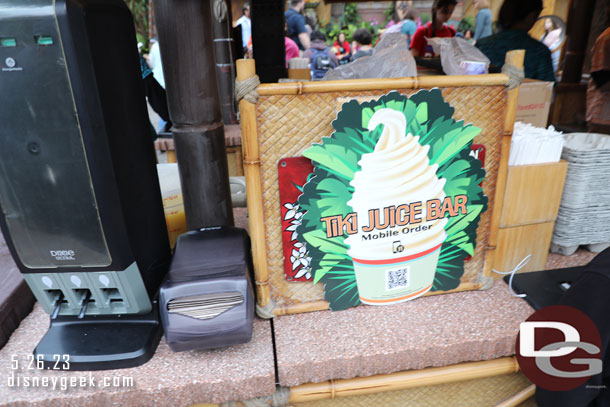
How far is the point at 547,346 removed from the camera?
103cm

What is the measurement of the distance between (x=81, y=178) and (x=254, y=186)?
0.39 m

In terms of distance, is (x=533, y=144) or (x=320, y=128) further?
(x=533, y=144)

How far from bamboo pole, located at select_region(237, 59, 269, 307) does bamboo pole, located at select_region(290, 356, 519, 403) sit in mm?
270

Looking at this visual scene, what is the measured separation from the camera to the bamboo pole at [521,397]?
1.15 metres

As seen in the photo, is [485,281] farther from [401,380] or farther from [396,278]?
[401,380]

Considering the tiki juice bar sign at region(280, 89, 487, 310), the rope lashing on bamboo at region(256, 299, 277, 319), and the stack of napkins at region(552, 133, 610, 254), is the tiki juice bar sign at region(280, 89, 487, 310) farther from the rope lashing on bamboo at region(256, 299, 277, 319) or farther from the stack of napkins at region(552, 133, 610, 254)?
the stack of napkins at region(552, 133, 610, 254)

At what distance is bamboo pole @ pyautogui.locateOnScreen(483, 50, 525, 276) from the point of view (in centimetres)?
103

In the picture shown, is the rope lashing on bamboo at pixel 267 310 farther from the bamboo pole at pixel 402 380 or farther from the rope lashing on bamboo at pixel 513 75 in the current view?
the rope lashing on bamboo at pixel 513 75

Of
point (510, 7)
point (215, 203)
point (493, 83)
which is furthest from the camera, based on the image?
point (510, 7)

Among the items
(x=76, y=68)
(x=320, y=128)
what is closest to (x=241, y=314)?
(x=320, y=128)

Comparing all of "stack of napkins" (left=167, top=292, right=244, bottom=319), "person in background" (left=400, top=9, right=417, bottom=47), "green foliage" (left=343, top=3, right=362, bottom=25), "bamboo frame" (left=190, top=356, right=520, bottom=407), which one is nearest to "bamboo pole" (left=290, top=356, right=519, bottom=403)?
"bamboo frame" (left=190, top=356, right=520, bottom=407)

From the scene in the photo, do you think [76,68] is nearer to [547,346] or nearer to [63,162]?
[63,162]

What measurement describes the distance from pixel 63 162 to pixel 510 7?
102 inches

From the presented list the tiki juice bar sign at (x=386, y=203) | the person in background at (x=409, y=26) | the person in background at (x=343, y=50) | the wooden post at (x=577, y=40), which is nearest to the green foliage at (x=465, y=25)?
the person in background at (x=343, y=50)
